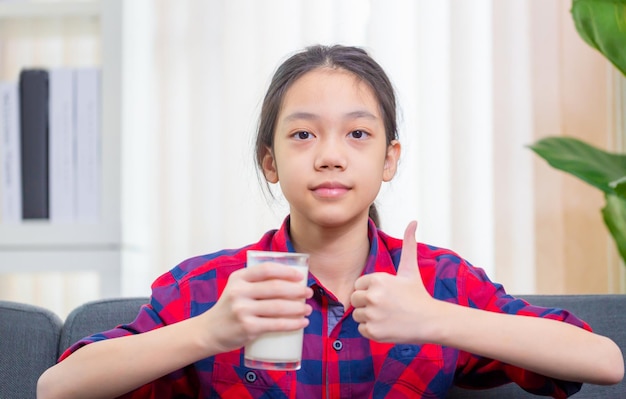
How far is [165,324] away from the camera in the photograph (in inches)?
54.2

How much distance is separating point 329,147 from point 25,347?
67 centimetres

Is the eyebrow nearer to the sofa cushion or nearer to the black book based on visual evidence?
the sofa cushion

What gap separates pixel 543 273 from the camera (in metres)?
2.40

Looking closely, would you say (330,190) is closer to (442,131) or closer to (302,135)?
(302,135)

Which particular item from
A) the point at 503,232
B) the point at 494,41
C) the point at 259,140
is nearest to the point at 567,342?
the point at 259,140

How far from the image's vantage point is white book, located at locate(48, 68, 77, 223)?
2.13 m

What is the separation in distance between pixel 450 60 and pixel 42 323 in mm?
1400

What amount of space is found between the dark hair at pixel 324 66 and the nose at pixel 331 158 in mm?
168

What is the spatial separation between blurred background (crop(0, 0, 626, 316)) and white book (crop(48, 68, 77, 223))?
28 centimetres

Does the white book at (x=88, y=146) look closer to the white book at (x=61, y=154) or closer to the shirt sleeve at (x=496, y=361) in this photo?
the white book at (x=61, y=154)

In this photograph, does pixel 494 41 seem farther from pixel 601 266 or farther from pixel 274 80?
pixel 274 80

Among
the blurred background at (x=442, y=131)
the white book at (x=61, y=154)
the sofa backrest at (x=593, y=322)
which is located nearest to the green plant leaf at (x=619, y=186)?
the sofa backrest at (x=593, y=322)

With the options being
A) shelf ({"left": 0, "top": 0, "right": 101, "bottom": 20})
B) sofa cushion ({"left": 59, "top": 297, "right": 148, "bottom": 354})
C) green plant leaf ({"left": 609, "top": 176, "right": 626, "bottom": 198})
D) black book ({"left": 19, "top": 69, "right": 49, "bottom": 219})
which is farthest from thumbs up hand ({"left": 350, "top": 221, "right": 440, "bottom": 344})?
shelf ({"left": 0, "top": 0, "right": 101, "bottom": 20})

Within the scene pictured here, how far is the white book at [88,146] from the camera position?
2135 mm
